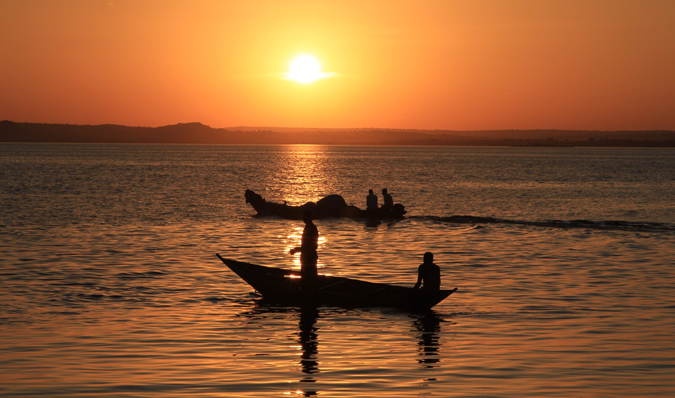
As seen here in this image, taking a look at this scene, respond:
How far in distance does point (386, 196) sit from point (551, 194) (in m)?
34.2

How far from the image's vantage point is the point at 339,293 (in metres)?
16.8

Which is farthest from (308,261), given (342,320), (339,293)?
(342,320)

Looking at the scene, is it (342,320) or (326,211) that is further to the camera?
(326,211)

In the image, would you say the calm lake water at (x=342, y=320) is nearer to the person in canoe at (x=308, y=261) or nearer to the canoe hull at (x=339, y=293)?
the canoe hull at (x=339, y=293)

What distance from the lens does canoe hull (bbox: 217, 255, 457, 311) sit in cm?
1616

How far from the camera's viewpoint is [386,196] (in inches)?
1527

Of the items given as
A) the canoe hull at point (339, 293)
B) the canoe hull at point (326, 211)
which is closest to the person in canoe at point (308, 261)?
the canoe hull at point (339, 293)

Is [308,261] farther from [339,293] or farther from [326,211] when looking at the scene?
[326,211]

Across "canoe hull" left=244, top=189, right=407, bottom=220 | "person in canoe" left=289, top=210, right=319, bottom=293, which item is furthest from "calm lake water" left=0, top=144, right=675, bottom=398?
"canoe hull" left=244, top=189, right=407, bottom=220

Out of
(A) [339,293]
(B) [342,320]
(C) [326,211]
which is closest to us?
(B) [342,320]

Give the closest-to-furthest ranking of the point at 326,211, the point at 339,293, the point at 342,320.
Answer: the point at 342,320 < the point at 339,293 < the point at 326,211

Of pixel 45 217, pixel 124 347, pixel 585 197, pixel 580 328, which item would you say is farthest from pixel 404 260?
pixel 585 197

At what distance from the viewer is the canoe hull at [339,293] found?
53.0 feet

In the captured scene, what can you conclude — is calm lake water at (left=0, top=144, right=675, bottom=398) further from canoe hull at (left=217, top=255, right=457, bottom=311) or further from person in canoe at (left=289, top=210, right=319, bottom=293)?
person in canoe at (left=289, top=210, right=319, bottom=293)
